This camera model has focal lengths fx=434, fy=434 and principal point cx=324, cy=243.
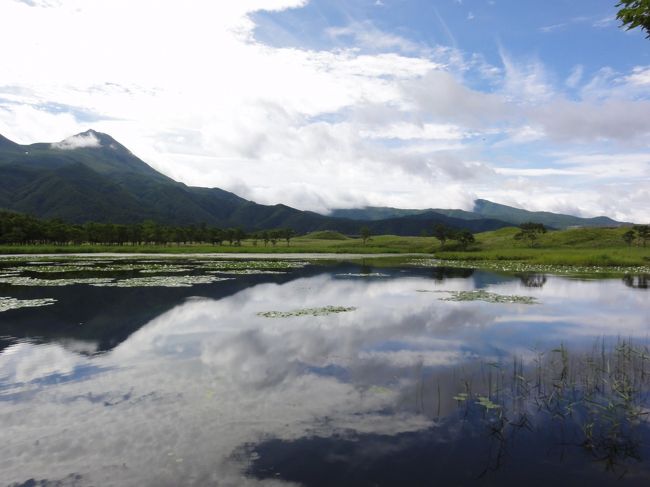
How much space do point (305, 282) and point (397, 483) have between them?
49.5 m

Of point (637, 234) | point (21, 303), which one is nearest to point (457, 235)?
point (637, 234)

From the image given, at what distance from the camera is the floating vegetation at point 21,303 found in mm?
37597

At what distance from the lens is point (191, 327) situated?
30.7m

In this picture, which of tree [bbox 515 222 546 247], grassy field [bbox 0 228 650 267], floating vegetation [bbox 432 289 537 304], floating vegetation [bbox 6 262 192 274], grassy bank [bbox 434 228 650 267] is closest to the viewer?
floating vegetation [bbox 432 289 537 304]

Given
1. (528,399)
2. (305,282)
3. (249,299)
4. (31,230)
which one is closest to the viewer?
(528,399)

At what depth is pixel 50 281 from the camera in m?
57.4

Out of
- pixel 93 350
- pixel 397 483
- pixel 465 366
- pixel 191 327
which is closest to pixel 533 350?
pixel 465 366

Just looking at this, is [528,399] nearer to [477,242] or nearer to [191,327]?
[191,327]

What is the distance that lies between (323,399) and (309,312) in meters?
19.7

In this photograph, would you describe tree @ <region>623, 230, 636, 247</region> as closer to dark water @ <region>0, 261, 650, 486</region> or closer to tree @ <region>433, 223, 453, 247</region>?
tree @ <region>433, 223, 453, 247</region>

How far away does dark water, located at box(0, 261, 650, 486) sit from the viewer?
12.2 meters

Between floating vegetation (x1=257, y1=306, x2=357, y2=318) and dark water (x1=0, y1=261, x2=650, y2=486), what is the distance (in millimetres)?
1237

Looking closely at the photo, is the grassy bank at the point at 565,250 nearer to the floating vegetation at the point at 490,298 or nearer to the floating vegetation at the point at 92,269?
the floating vegetation at the point at 490,298

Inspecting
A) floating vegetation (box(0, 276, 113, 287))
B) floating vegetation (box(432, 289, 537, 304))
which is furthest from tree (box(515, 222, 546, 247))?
floating vegetation (box(0, 276, 113, 287))
